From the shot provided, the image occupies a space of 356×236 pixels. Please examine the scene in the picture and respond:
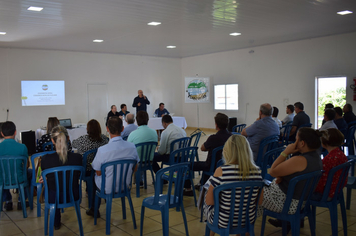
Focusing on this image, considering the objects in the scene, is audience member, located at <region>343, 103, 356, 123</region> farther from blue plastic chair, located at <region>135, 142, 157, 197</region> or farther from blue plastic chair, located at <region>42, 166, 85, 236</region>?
blue plastic chair, located at <region>42, 166, 85, 236</region>

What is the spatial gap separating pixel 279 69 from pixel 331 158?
8486 millimetres

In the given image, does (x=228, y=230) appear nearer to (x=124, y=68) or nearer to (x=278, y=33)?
(x=278, y=33)

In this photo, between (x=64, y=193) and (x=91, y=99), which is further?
(x=91, y=99)

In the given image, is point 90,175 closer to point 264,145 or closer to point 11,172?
point 11,172

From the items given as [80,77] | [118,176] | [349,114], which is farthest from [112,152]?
[80,77]

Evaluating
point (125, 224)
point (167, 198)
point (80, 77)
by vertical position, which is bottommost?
point (125, 224)

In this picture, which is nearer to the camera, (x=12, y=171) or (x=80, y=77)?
(x=12, y=171)

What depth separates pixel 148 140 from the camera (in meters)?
4.68

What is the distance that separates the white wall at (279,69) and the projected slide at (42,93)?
18.8ft

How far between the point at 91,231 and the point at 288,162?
2139 millimetres

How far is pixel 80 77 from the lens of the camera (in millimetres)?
11883

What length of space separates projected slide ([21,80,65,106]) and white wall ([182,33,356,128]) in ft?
18.8

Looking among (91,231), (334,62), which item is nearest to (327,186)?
(91,231)

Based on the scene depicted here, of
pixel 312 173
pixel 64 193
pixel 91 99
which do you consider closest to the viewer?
pixel 312 173
